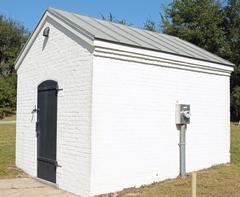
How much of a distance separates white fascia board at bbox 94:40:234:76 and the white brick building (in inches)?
0.9

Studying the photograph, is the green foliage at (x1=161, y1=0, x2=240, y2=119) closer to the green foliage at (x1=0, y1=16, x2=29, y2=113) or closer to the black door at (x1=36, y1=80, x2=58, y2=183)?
the green foliage at (x1=0, y1=16, x2=29, y2=113)

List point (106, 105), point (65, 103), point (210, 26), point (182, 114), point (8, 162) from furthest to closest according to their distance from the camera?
point (210, 26) → point (8, 162) → point (182, 114) → point (65, 103) → point (106, 105)

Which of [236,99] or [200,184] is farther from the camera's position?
[236,99]

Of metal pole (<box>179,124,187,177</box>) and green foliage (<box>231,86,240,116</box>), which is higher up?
green foliage (<box>231,86,240,116</box>)

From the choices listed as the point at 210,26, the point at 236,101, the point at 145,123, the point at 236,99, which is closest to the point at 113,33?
the point at 145,123

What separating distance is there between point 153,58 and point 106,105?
1805mm

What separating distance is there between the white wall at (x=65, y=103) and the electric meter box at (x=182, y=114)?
2.68 meters

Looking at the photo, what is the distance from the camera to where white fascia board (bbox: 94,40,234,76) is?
8.48 m

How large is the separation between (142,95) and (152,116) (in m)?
0.58

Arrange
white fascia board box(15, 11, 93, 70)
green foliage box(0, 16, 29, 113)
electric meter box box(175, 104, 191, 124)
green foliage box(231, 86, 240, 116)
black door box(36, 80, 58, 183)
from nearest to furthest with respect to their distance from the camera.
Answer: white fascia board box(15, 11, 93, 70) < black door box(36, 80, 58, 183) < electric meter box box(175, 104, 191, 124) < green foliage box(231, 86, 240, 116) < green foliage box(0, 16, 29, 113)

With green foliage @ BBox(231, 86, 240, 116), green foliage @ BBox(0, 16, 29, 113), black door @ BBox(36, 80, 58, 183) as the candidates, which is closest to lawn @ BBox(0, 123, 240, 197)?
black door @ BBox(36, 80, 58, 183)

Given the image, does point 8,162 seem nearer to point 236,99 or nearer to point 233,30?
point 236,99

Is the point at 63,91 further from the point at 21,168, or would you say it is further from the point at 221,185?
the point at 221,185

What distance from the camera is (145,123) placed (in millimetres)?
9375
